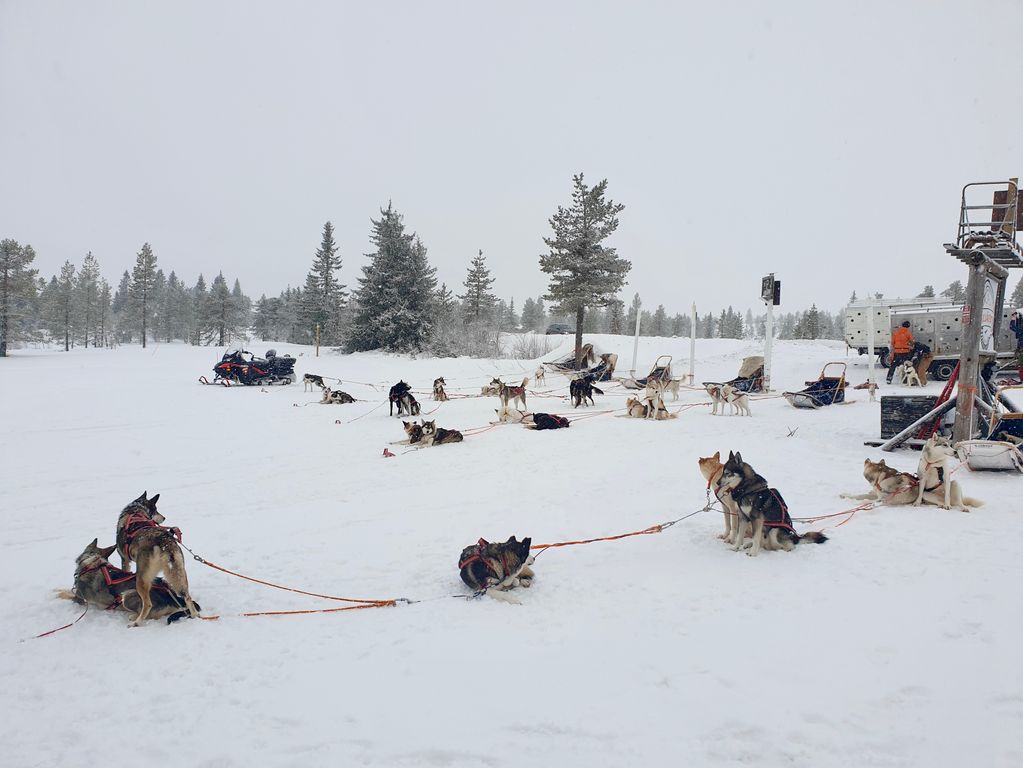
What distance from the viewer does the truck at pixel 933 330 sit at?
15695 millimetres

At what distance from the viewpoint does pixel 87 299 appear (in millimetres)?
57781

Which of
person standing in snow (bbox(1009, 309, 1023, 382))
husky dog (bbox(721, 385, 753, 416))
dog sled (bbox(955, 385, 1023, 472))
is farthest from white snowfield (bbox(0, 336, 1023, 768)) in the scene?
person standing in snow (bbox(1009, 309, 1023, 382))

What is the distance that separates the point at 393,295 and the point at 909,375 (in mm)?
25415

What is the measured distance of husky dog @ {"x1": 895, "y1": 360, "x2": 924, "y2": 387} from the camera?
14.0 meters

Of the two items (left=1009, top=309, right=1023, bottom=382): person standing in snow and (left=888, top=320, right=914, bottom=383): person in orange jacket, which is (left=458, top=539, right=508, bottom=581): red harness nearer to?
(left=888, top=320, right=914, bottom=383): person in orange jacket

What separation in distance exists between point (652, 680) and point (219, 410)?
13744 millimetres

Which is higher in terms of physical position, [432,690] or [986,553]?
[986,553]

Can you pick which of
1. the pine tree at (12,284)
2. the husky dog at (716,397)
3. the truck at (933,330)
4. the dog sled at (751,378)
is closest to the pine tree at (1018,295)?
the truck at (933,330)

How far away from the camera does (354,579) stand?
4223 mm

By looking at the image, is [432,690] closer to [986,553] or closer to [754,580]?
[754,580]

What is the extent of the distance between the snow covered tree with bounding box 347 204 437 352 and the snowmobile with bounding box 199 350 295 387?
1085cm

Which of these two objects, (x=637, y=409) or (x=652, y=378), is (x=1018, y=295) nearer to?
(x=652, y=378)

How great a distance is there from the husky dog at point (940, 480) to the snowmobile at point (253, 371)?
795 inches

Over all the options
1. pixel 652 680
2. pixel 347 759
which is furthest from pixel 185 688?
pixel 652 680
